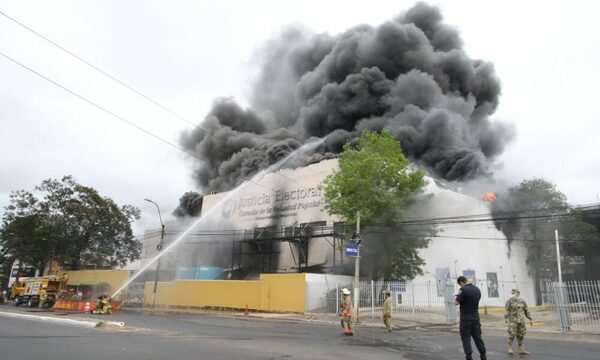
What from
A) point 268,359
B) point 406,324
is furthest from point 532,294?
point 268,359

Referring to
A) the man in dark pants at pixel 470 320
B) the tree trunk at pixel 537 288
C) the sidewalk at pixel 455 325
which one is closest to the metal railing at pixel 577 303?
the sidewalk at pixel 455 325

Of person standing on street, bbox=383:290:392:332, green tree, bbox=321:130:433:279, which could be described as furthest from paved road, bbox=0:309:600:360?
green tree, bbox=321:130:433:279

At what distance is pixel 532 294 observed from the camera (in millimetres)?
38969

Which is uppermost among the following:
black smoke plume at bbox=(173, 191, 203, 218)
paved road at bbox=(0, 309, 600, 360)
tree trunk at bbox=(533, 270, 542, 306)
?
black smoke plume at bbox=(173, 191, 203, 218)

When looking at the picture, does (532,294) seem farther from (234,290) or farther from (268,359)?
(268,359)

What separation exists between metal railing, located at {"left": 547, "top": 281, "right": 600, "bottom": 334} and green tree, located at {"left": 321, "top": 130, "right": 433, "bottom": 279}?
10.1 meters

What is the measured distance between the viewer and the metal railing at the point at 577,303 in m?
14.9

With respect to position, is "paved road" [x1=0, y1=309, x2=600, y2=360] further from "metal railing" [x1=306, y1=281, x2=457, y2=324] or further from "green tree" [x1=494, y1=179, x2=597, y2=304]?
"green tree" [x1=494, y1=179, x2=597, y2=304]

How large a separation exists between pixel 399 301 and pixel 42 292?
26434mm

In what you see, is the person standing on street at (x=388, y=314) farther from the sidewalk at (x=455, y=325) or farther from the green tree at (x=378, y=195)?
the green tree at (x=378, y=195)

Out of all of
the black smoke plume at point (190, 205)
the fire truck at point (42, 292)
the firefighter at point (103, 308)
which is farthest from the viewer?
the black smoke plume at point (190, 205)

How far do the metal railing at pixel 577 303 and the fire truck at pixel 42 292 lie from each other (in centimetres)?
3186

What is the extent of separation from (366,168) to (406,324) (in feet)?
30.7

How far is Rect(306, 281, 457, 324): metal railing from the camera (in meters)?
20.2
